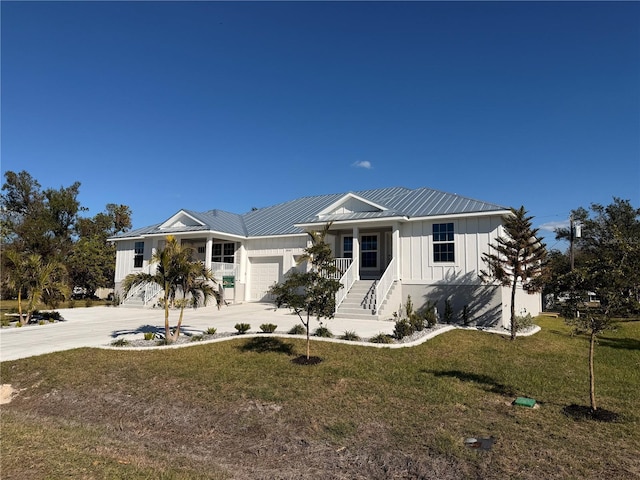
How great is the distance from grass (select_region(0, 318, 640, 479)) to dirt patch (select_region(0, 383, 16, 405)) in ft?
0.60

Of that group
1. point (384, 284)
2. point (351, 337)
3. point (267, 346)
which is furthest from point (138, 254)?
point (351, 337)

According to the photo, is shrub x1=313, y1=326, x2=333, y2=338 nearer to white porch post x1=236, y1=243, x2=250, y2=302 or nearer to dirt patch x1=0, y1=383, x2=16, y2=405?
dirt patch x1=0, y1=383, x2=16, y2=405

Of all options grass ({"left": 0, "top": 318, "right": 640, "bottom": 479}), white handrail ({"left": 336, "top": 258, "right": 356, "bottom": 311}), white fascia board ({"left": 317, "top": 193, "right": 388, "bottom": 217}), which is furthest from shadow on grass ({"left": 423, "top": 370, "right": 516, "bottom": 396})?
white fascia board ({"left": 317, "top": 193, "right": 388, "bottom": 217})

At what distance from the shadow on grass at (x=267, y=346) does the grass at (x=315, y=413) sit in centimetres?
6

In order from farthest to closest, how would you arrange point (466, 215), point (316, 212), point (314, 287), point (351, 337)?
point (316, 212)
point (466, 215)
point (351, 337)
point (314, 287)

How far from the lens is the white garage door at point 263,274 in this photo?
922 inches

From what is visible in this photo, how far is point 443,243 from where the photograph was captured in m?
16.9

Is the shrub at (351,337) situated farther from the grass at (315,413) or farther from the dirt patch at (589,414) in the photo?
the dirt patch at (589,414)

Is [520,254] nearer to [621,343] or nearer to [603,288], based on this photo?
[621,343]

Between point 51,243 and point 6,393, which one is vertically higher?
point 51,243

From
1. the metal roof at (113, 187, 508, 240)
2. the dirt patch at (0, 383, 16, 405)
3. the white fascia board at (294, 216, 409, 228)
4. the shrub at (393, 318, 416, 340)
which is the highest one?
the metal roof at (113, 187, 508, 240)

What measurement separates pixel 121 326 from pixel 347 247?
36.2ft

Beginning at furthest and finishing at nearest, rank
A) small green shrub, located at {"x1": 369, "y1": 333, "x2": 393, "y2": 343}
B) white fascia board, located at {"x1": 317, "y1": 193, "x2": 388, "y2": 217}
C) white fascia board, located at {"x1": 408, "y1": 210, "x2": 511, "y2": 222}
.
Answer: white fascia board, located at {"x1": 317, "y1": 193, "x2": 388, "y2": 217} → white fascia board, located at {"x1": 408, "y1": 210, "x2": 511, "y2": 222} → small green shrub, located at {"x1": 369, "y1": 333, "x2": 393, "y2": 343}

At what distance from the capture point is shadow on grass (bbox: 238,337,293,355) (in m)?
10.4
